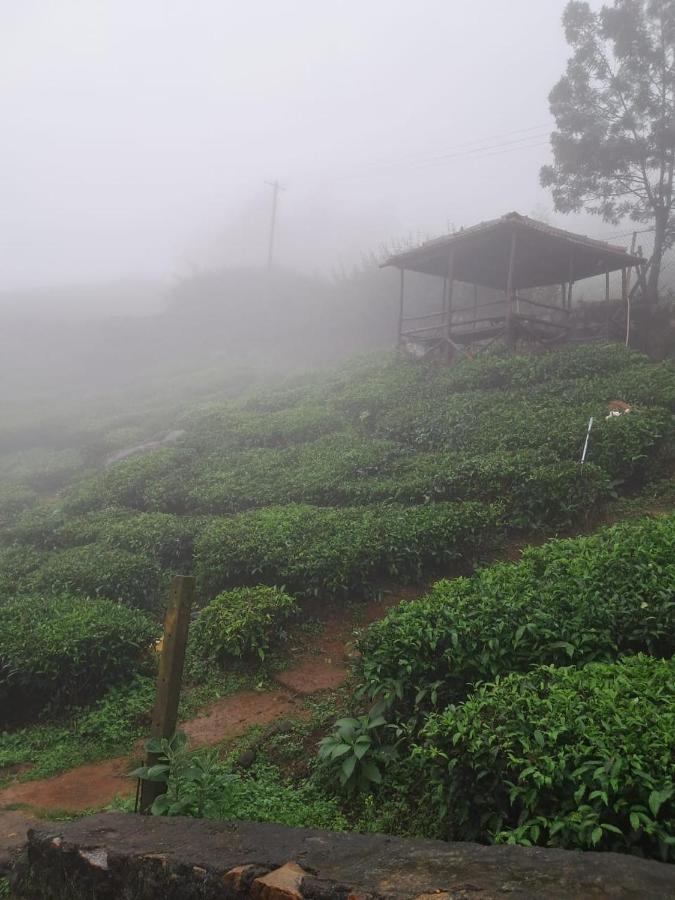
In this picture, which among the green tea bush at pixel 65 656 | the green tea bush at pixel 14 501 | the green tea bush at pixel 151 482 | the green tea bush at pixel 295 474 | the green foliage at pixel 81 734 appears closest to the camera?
the green foliage at pixel 81 734

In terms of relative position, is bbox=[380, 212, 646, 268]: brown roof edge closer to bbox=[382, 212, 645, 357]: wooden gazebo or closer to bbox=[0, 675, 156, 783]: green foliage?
bbox=[382, 212, 645, 357]: wooden gazebo

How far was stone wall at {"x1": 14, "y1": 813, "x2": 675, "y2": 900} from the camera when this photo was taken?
2.35m

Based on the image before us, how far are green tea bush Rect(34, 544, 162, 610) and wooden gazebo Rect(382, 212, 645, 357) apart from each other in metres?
11.4

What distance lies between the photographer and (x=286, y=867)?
278cm

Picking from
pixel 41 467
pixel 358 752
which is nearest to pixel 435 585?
pixel 358 752

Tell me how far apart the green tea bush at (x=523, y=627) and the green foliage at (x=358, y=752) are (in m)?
0.28

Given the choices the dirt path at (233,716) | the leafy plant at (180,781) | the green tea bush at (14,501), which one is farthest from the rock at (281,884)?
the green tea bush at (14,501)

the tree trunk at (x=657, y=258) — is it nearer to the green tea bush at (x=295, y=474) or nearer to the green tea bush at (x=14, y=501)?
the green tea bush at (x=295, y=474)

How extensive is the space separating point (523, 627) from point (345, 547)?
328 cm

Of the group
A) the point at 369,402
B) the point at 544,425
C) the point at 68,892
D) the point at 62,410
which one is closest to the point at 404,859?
the point at 68,892

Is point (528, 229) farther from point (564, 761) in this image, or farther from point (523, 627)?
point (564, 761)

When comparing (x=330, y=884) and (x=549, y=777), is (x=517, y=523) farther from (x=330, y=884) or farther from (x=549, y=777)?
(x=330, y=884)

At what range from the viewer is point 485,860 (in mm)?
2584

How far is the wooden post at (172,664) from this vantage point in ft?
12.3
